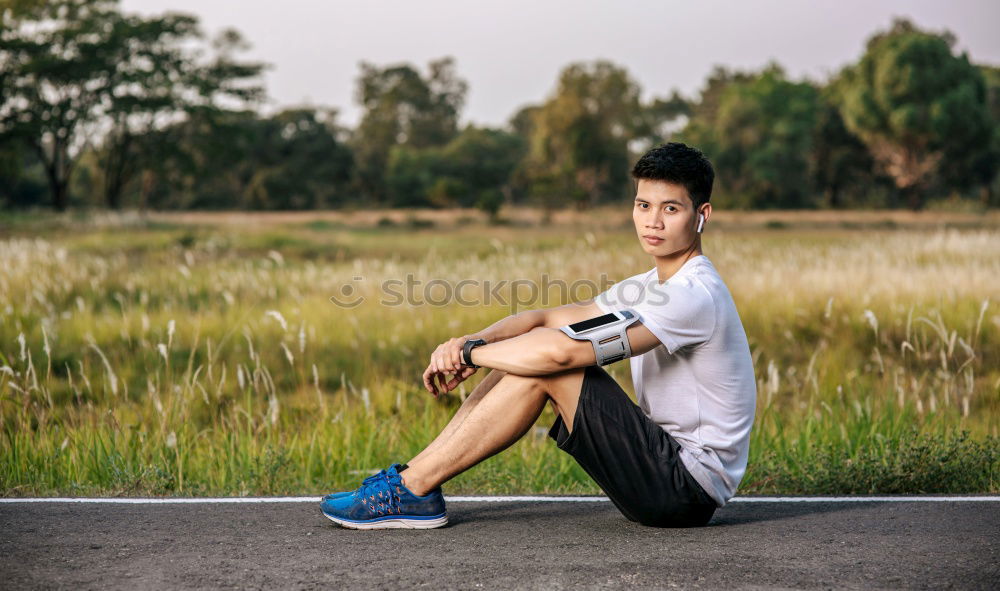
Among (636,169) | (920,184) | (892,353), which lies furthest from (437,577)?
(920,184)

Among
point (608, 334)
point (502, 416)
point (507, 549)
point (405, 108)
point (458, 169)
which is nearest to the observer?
point (608, 334)

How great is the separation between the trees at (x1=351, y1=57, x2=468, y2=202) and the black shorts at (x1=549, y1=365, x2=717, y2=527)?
242 feet

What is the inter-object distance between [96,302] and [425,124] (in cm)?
6797

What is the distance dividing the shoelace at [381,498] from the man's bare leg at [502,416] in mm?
211

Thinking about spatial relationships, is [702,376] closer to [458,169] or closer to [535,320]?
[535,320]

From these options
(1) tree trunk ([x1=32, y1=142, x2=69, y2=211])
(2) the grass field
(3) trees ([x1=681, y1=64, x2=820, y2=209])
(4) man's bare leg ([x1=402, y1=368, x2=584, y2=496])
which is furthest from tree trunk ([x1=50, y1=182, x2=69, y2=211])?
(4) man's bare leg ([x1=402, y1=368, x2=584, y2=496])

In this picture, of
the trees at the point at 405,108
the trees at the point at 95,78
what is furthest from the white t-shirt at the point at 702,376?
the trees at the point at 405,108

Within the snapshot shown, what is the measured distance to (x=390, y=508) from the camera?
4.00 metres

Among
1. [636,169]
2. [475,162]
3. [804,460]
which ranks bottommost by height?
[804,460]

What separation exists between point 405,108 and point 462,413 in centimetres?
7877

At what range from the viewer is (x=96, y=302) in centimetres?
1293

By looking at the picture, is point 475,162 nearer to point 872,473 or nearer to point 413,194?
point 413,194

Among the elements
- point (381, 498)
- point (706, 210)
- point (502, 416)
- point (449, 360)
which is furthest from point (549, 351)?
point (381, 498)

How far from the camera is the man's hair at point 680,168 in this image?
3.83m
